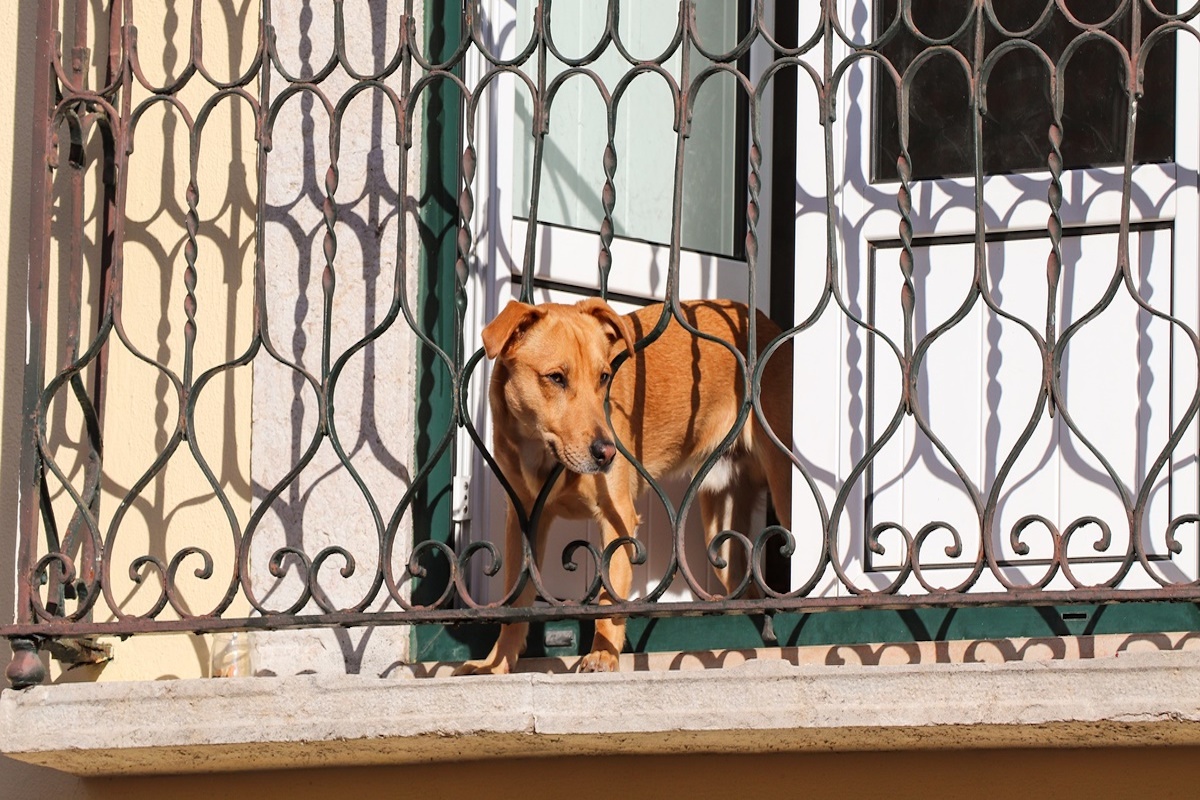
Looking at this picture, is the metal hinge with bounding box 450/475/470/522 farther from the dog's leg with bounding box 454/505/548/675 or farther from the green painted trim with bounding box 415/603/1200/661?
the green painted trim with bounding box 415/603/1200/661

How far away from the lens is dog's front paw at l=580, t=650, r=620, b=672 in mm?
5090

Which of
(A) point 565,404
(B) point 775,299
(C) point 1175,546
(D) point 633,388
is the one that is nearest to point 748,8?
(B) point 775,299

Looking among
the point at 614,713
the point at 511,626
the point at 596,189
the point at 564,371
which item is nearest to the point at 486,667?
the point at 511,626

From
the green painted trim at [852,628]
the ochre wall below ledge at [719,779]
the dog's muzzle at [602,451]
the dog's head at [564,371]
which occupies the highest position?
the dog's head at [564,371]

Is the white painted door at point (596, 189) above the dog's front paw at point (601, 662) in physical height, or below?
above

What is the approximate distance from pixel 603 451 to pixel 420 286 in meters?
0.74

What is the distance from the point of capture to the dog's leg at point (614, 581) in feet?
16.8

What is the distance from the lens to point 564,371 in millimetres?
5016

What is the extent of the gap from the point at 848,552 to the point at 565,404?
0.79 m

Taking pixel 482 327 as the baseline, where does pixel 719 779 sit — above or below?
below

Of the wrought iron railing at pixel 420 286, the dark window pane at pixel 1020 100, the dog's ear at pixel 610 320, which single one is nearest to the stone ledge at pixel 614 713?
the wrought iron railing at pixel 420 286

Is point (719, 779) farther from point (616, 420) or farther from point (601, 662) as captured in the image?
point (616, 420)

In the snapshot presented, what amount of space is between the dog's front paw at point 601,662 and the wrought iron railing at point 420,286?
13.2 inches

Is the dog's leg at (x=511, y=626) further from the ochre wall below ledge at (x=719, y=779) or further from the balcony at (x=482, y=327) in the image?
the ochre wall below ledge at (x=719, y=779)
